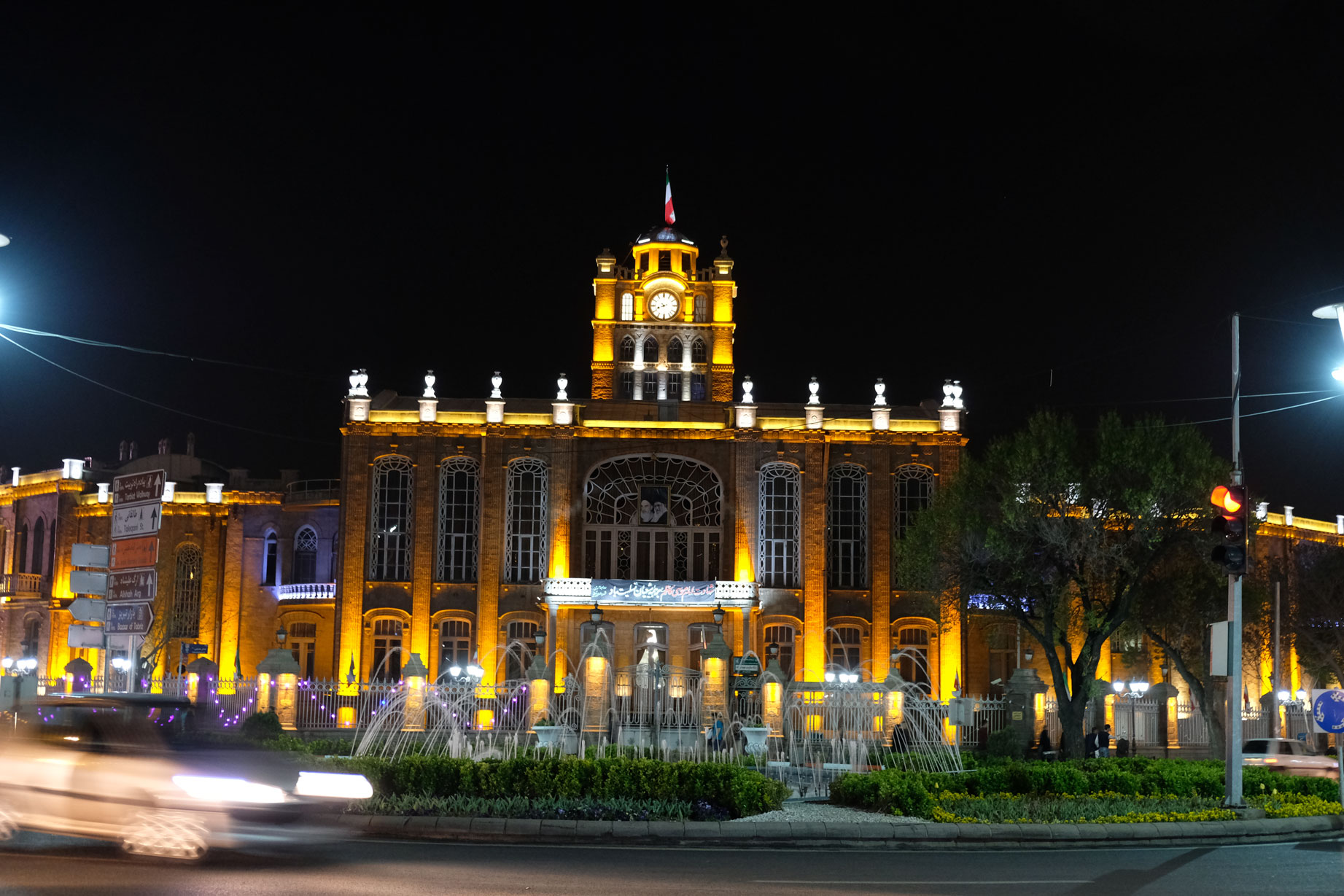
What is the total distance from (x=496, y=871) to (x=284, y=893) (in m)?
2.65

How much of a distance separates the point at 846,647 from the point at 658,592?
738 cm

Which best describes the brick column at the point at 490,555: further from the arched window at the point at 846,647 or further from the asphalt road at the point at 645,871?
the asphalt road at the point at 645,871

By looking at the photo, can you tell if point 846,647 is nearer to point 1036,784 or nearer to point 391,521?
point 391,521

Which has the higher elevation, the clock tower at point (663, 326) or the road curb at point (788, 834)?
the clock tower at point (663, 326)

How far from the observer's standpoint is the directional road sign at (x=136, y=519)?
746 inches

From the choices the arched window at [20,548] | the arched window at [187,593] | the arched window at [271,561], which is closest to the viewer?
the arched window at [187,593]

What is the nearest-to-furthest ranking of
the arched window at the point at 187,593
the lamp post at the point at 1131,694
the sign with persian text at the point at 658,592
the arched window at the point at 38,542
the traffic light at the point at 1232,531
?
the traffic light at the point at 1232,531
the lamp post at the point at 1131,694
the sign with persian text at the point at 658,592
the arched window at the point at 187,593
the arched window at the point at 38,542

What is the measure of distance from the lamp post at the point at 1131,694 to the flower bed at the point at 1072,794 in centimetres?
1691

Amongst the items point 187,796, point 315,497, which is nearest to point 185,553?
point 315,497

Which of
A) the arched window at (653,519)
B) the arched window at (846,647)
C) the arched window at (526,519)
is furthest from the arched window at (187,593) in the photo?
the arched window at (846,647)

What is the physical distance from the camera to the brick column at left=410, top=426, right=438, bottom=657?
160ft

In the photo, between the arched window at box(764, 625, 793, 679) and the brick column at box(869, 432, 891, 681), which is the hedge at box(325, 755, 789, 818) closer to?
the arched window at box(764, 625, 793, 679)

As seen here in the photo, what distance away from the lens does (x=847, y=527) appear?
49.9 m

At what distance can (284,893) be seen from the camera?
11453 mm
